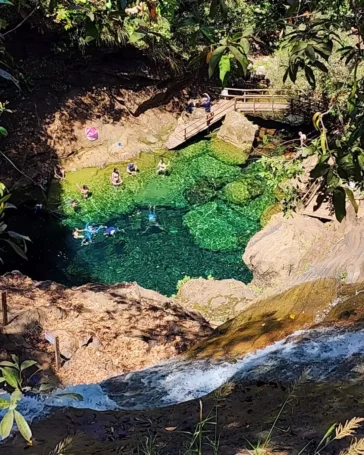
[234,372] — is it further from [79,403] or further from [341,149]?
[341,149]

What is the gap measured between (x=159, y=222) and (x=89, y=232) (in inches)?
74.6

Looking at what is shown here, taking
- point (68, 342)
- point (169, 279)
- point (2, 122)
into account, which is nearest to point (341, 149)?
point (68, 342)

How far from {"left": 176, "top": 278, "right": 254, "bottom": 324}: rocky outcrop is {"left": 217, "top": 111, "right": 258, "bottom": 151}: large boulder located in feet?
23.4

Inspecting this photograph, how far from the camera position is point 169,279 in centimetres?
1239

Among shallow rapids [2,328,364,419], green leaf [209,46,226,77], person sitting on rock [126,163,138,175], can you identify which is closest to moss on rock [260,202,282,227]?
person sitting on rock [126,163,138,175]

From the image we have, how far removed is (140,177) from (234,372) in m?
11.4

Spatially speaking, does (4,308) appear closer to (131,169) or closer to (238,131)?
(131,169)

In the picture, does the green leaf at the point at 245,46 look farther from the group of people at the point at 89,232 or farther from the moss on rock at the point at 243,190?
the moss on rock at the point at 243,190

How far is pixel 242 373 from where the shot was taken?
4941mm

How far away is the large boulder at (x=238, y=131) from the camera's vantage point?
1706cm

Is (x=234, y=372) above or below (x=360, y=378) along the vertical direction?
below

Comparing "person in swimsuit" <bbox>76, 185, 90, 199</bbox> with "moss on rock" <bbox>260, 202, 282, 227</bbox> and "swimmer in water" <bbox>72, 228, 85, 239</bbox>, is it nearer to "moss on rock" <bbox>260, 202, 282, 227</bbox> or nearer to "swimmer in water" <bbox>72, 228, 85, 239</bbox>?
"swimmer in water" <bbox>72, 228, 85, 239</bbox>

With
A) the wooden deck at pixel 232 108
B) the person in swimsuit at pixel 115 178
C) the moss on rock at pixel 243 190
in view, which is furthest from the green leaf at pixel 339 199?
the wooden deck at pixel 232 108

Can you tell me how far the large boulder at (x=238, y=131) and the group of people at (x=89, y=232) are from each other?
5528mm
